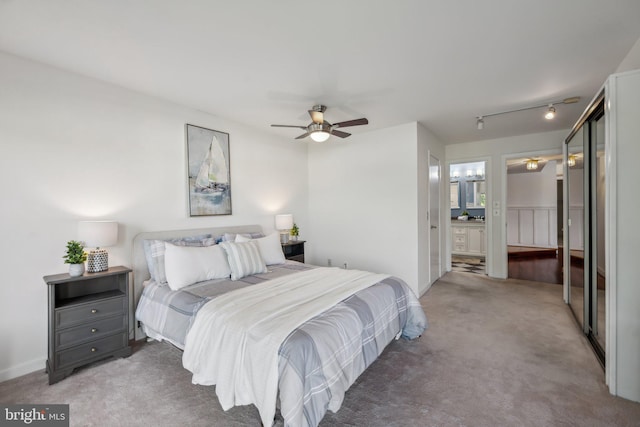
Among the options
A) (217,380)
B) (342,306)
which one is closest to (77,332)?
(217,380)

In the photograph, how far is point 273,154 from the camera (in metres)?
4.66

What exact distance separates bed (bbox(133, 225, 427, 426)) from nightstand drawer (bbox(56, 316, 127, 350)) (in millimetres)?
235

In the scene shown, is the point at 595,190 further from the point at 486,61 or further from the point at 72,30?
the point at 72,30

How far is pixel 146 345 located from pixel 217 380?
5.00 ft

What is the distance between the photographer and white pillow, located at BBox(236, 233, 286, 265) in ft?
11.5

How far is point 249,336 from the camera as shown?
1722 mm

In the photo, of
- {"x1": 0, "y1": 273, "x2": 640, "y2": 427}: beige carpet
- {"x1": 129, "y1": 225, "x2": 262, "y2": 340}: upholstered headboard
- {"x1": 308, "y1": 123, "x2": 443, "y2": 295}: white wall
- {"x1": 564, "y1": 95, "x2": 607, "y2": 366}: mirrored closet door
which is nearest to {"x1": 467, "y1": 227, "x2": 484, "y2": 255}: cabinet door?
{"x1": 308, "y1": 123, "x2": 443, "y2": 295}: white wall

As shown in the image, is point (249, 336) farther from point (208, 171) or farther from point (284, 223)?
point (284, 223)

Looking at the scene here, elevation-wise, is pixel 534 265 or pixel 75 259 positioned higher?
pixel 75 259

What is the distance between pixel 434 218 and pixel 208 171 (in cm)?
376

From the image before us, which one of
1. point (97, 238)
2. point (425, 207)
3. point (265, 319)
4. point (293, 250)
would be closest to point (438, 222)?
point (425, 207)

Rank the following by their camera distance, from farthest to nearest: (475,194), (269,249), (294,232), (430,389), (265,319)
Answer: (475,194) → (294,232) → (269,249) → (430,389) → (265,319)

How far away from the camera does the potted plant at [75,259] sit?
2.38 meters

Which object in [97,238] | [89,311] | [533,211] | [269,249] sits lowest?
[89,311]
